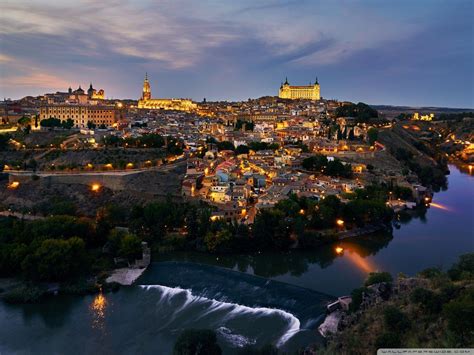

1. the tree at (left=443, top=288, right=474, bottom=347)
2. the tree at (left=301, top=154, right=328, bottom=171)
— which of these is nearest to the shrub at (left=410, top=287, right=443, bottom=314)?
the tree at (left=443, top=288, right=474, bottom=347)

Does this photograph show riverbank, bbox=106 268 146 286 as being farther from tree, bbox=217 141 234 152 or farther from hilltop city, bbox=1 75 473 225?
tree, bbox=217 141 234 152

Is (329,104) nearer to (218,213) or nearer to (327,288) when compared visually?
(218,213)

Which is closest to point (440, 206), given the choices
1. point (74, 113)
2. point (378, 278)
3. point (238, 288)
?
point (378, 278)

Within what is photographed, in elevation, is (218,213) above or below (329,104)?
below

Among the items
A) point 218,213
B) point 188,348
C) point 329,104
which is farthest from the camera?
point 329,104

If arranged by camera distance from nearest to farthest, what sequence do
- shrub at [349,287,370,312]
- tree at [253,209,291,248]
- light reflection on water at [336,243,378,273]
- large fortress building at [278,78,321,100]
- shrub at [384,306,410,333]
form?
shrub at [384,306,410,333] → shrub at [349,287,370,312] → light reflection on water at [336,243,378,273] → tree at [253,209,291,248] → large fortress building at [278,78,321,100]

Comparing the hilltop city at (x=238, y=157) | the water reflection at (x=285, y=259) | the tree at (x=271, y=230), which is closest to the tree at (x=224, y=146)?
the hilltop city at (x=238, y=157)

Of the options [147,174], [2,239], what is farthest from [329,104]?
[2,239]
